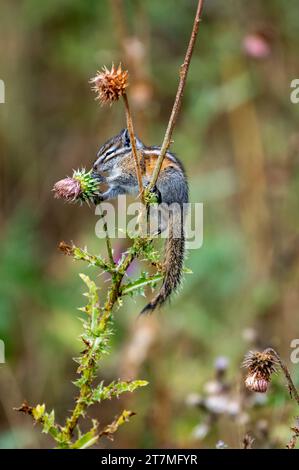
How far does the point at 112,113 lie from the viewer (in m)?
7.65

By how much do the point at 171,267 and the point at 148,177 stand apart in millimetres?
844

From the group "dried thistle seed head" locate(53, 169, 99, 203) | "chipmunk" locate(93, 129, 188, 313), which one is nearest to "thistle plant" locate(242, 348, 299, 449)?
"chipmunk" locate(93, 129, 188, 313)

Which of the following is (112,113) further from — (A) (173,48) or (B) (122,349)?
(B) (122,349)

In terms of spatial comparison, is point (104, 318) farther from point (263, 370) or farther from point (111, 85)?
point (111, 85)

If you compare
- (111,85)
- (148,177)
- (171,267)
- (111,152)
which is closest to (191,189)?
(148,177)

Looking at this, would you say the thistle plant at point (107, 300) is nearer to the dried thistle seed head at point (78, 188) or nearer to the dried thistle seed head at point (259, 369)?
the dried thistle seed head at point (78, 188)

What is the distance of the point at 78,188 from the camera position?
271 centimetres

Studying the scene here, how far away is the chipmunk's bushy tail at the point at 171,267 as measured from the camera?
10.2 feet

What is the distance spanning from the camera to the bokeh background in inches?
227

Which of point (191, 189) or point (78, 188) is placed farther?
point (191, 189)

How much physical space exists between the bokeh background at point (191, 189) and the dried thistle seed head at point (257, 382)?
1.63 metres

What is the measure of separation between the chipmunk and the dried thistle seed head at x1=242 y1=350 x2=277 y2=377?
68 cm

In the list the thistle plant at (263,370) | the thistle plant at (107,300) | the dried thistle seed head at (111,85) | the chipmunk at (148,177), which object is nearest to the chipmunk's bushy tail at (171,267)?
the chipmunk at (148,177)

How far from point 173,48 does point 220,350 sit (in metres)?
3.81
